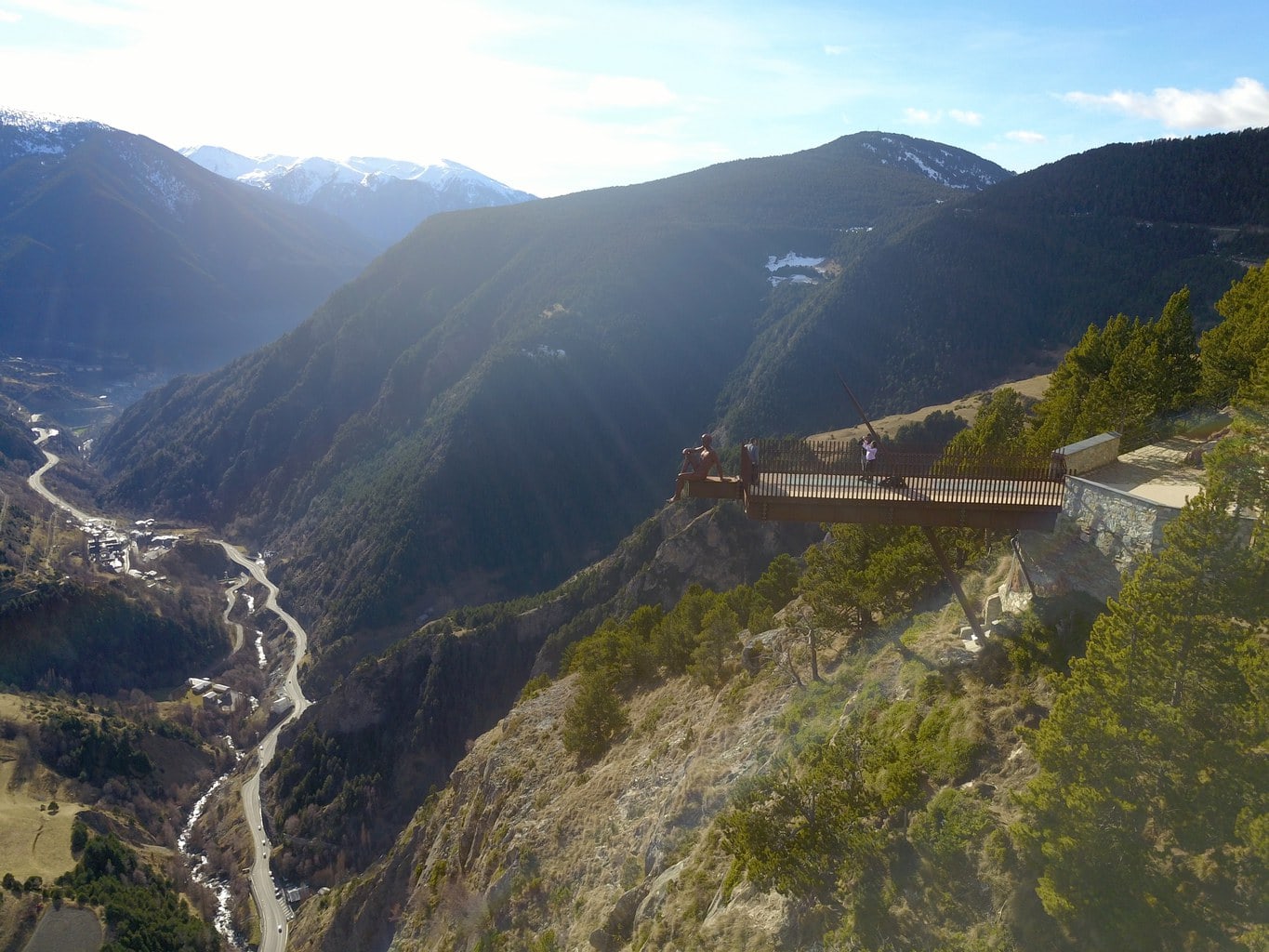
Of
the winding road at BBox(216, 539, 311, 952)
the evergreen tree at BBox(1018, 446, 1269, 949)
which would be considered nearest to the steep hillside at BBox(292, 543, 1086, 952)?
the evergreen tree at BBox(1018, 446, 1269, 949)

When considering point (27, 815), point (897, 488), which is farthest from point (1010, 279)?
point (27, 815)

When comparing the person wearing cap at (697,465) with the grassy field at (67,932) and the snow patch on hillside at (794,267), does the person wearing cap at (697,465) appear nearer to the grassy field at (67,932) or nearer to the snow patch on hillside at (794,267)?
the grassy field at (67,932)

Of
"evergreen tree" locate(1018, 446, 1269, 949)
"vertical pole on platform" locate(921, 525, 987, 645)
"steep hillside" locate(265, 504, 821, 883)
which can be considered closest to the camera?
"evergreen tree" locate(1018, 446, 1269, 949)

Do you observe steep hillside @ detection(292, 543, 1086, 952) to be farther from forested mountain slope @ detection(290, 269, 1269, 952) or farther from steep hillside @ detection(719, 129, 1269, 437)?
steep hillside @ detection(719, 129, 1269, 437)

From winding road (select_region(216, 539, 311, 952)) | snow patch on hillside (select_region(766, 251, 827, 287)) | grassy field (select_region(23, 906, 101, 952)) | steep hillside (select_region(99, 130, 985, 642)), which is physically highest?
snow patch on hillside (select_region(766, 251, 827, 287))

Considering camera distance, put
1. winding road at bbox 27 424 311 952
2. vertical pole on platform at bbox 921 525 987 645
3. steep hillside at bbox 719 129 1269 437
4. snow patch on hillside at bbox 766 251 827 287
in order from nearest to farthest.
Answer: vertical pole on platform at bbox 921 525 987 645 → winding road at bbox 27 424 311 952 → steep hillside at bbox 719 129 1269 437 → snow patch on hillside at bbox 766 251 827 287

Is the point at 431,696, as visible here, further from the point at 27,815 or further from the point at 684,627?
the point at 684,627
